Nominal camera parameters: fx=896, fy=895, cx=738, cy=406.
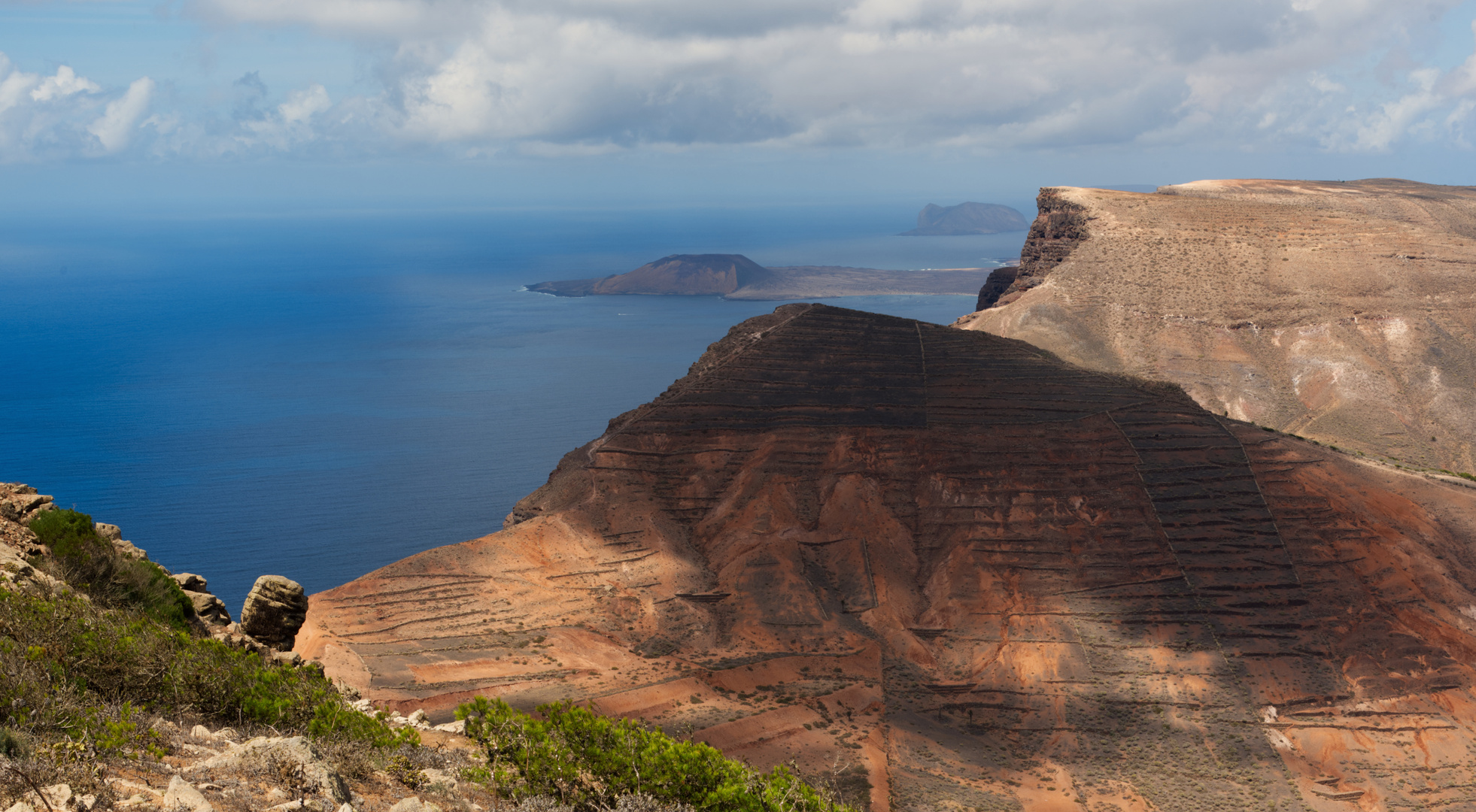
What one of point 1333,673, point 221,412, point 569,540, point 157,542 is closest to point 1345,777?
point 1333,673

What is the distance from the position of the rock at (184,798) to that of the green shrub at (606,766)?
25.4ft

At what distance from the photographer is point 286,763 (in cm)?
1412

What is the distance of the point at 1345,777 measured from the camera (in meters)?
40.7

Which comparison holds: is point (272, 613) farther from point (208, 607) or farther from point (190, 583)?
point (208, 607)

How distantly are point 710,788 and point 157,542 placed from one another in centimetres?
9738

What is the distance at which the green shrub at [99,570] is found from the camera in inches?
904

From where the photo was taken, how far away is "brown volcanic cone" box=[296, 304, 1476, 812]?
133 feet

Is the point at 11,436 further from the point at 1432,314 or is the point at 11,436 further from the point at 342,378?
the point at 1432,314

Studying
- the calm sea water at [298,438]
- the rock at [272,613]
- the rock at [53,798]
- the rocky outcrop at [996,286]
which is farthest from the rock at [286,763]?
the rocky outcrop at [996,286]

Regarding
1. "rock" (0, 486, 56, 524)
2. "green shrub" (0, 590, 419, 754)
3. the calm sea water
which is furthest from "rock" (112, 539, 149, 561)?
the calm sea water

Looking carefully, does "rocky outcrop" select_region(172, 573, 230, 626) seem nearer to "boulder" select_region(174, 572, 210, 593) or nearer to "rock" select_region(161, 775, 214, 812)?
"boulder" select_region(174, 572, 210, 593)

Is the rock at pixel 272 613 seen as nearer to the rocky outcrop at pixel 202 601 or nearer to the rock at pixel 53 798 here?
the rocky outcrop at pixel 202 601

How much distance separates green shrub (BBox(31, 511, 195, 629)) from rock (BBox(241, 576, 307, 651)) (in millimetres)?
6861

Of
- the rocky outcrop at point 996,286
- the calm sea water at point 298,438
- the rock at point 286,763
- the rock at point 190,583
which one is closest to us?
the rock at point 286,763
